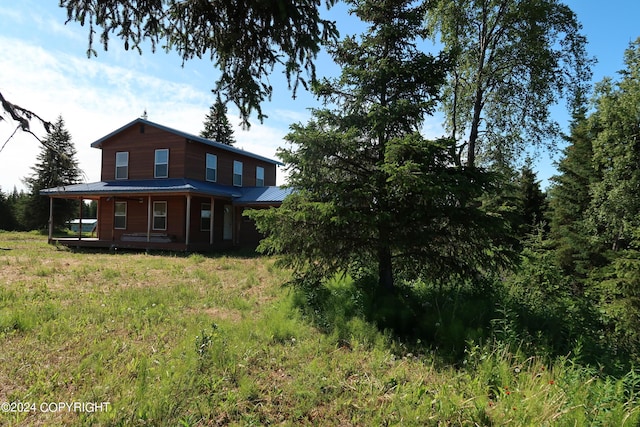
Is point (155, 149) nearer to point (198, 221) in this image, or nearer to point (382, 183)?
point (198, 221)

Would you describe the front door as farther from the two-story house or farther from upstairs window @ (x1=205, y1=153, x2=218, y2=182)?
upstairs window @ (x1=205, y1=153, x2=218, y2=182)

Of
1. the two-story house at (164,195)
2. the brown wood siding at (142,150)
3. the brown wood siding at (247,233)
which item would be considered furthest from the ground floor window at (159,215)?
the brown wood siding at (247,233)

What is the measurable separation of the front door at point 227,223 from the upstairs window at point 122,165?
17.9 feet

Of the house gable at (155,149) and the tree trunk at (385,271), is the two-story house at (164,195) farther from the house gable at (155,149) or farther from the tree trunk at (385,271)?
the tree trunk at (385,271)

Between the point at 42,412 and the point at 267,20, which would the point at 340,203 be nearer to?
the point at 267,20

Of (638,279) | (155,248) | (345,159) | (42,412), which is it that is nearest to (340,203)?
(345,159)

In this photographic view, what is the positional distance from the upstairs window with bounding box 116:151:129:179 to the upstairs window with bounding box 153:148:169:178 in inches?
76.4

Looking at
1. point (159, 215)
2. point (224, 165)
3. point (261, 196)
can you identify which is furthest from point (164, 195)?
point (261, 196)

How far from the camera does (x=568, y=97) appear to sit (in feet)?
44.0

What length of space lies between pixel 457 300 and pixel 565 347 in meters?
1.42

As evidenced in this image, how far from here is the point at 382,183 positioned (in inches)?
216

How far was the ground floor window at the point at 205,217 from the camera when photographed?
18453mm

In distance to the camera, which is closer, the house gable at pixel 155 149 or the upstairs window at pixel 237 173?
the house gable at pixel 155 149

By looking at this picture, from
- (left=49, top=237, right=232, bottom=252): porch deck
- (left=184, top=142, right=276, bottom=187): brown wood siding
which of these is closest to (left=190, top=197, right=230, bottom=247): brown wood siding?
(left=49, top=237, right=232, bottom=252): porch deck
